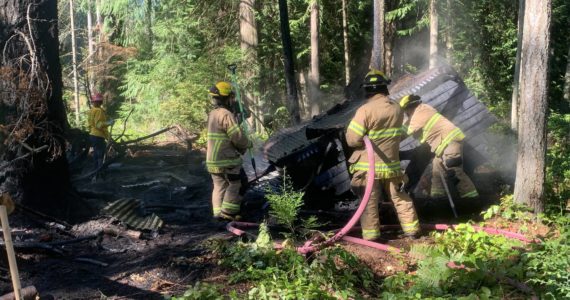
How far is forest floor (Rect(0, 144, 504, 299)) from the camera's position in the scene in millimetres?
4816

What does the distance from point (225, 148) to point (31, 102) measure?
242 cm

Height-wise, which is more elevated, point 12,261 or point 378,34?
point 378,34

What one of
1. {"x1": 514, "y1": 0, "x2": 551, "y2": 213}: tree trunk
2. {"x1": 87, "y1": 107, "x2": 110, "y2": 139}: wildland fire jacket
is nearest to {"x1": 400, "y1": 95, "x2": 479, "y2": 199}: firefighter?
{"x1": 514, "y1": 0, "x2": 551, "y2": 213}: tree trunk

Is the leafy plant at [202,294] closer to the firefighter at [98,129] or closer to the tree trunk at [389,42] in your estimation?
the firefighter at [98,129]

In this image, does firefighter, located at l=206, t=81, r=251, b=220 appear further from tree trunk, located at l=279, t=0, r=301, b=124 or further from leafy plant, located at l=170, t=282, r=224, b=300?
tree trunk, located at l=279, t=0, r=301, b=124

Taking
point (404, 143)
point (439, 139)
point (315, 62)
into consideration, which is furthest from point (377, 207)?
point (315, 62)

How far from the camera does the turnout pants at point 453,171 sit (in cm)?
662

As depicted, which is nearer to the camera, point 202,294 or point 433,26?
point 202,294

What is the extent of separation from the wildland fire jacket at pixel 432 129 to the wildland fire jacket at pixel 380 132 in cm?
82

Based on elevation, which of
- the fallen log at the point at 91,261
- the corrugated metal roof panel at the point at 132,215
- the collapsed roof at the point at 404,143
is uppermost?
the collapsed roof at the point at 404,143

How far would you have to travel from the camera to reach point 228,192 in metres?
6.89

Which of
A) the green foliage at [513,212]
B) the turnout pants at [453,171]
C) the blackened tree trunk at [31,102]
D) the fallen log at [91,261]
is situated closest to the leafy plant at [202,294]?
the fallen log at [91,261]

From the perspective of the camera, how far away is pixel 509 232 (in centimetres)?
558

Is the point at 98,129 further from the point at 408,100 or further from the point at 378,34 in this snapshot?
the point at 408,100
